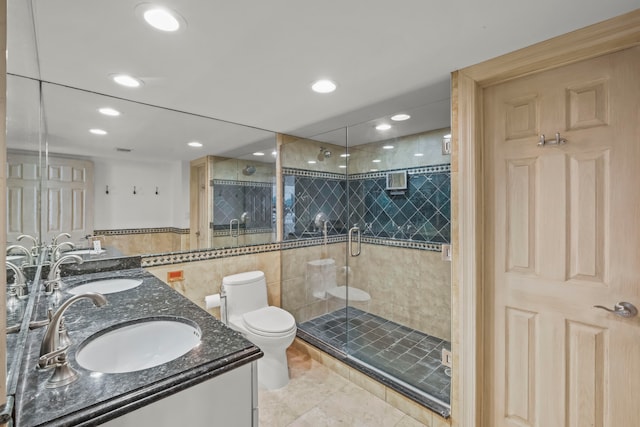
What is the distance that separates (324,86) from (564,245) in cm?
157

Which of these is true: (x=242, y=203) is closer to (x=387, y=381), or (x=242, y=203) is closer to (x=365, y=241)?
(x=365, y=241)

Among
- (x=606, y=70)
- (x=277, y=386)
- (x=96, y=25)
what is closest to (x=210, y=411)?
(x=277, y=386)

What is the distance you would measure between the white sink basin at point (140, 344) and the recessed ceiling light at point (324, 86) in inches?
59.0

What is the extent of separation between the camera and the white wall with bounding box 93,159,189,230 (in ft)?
6.64

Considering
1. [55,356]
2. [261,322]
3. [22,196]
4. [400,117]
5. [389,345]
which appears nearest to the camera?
[55,356]

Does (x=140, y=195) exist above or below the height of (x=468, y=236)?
above

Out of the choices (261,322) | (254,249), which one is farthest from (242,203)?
(261,322)

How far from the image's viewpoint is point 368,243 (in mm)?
3188

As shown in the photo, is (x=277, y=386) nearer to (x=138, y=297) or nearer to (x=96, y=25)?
(x=138, y=297)

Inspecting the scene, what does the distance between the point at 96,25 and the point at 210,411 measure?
1.57 metres

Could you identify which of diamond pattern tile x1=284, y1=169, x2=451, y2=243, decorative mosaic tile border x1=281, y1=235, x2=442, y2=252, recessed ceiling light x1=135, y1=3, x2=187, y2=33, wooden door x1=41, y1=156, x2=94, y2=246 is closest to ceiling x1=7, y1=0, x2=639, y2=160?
recessed ceiling light x1=135, y1=3, x2=187, y2=33

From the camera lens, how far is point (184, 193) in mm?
2438

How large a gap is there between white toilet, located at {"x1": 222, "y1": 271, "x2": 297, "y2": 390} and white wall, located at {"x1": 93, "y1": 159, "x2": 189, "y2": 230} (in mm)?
724

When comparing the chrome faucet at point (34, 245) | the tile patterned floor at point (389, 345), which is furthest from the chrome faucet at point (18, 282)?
the tile patterned floor at point (389, 345)
